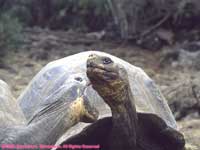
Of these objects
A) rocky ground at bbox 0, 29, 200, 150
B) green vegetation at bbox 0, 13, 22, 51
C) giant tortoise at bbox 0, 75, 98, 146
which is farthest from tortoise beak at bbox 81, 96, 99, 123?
green vegetation at bbox 0, 13, 22, 51

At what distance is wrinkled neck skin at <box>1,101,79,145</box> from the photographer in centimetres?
246

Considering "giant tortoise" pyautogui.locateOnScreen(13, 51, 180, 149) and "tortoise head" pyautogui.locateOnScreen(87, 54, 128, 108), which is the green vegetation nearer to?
"giant tortoise" pyautogui.locateOnScreen(13, 51, 180, 149)

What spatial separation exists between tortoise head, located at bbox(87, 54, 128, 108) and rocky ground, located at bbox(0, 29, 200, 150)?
2340 millimetres

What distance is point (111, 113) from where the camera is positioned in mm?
3340

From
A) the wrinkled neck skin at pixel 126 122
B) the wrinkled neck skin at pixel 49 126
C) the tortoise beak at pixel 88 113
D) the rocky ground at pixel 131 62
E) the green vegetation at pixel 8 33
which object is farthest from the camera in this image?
the green vegetation at pixel 8 33

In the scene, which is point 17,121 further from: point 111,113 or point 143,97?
point 143,97

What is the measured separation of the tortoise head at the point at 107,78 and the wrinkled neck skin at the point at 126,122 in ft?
0.16

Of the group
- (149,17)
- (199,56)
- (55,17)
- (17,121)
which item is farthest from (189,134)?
(55,17)

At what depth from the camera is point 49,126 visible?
8.08ft

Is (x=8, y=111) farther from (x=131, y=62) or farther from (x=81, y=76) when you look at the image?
(x=131, y=62)

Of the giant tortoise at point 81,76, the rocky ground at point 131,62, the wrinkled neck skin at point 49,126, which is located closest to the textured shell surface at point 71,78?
the giant tortoise at point 81,76

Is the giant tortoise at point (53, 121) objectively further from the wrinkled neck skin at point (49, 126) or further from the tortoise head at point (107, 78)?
the tortoise head at point (107, 78)

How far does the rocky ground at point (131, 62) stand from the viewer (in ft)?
20.8

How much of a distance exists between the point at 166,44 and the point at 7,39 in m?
2.99
